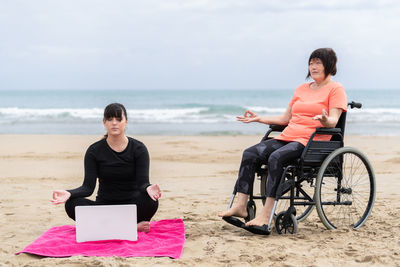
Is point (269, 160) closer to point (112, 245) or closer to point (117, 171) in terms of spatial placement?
point (117, 171)

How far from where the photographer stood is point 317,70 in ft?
12.9

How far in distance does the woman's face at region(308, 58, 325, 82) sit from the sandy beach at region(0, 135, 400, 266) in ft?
3.96

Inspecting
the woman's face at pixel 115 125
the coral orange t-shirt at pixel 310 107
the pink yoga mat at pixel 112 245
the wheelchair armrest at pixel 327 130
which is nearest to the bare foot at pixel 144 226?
the pink yoga mat at pixel 112 245

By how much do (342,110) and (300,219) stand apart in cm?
107

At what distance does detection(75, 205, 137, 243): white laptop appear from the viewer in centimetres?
356

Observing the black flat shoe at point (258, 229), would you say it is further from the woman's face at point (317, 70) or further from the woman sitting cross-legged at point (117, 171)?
the woman's face at point (317, 70)

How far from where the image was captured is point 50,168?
7.79 metres

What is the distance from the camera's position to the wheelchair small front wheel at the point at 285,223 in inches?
149

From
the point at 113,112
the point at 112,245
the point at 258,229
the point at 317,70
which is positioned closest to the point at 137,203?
the point at 112,245

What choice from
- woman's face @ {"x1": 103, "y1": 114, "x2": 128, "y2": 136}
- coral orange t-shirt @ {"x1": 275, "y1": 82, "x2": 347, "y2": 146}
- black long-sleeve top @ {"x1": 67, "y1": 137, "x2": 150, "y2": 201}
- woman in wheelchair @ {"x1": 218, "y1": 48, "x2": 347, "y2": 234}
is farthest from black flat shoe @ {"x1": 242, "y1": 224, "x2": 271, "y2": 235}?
woman's face @ {"x1": 103, "y1": 114, "x2": 128, "y2": 136}

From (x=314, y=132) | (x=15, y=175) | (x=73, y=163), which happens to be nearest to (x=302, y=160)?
(x=314, y=132)

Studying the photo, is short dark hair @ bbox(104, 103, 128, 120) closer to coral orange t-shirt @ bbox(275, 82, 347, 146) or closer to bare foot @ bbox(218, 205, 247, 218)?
bare foot @ bbox(218, 205, 247, 218)

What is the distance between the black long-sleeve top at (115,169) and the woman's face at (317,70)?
4.77 ft

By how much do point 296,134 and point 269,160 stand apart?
1.15 feet
